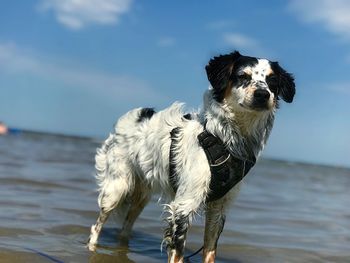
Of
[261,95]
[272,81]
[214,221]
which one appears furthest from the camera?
[214,221]

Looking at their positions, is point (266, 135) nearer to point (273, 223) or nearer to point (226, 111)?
point (226, 111)

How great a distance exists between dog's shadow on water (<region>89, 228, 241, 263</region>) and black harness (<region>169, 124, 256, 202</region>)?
1.33m

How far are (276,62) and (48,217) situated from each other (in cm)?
396

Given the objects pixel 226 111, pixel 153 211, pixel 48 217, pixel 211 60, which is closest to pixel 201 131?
pixel 226 111

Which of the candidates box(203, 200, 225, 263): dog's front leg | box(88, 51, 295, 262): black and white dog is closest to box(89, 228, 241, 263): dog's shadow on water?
box(203, 200, 225, 263): dog's front leg

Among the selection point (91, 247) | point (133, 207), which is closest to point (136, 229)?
point (133, 207)

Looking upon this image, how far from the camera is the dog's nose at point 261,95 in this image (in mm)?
4176

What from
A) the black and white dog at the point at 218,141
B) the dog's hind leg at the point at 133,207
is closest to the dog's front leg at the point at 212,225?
the black and white dog at the point at 218,141

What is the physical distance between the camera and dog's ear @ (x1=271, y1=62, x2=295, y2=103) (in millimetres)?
4582

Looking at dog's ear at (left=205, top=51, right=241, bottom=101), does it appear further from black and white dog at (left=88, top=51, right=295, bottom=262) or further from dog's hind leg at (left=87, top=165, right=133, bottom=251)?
dog's hind leg at (left=87, top=165, right=133, bottom=251)

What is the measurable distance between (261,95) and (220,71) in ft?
1.67

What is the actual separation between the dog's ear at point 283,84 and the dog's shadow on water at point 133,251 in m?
2.17

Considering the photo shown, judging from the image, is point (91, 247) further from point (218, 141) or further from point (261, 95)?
point (261, 95)

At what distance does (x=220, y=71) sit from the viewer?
14.8ft
